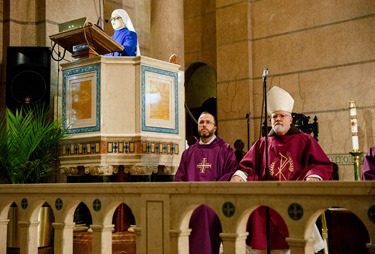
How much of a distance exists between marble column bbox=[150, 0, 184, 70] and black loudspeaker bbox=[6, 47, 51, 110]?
300 centimetres

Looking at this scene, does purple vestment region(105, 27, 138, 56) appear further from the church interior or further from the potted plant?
the potted plant

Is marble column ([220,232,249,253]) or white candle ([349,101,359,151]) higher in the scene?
white candle ([349,101,359,151])

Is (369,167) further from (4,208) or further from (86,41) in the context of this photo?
(86,41)

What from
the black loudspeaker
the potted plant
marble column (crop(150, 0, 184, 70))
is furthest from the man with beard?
marble column (crop(150, 0, 184, 70))

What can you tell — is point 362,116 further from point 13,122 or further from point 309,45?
point 13,122

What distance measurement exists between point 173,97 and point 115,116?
0.77m

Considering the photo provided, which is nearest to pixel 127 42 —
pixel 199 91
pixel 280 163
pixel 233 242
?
pixel 280 163

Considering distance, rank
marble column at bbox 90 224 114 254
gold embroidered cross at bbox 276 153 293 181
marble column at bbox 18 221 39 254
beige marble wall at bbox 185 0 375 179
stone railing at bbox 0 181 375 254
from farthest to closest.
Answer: beige marble wall at bbox 185 0 375 179 → gold embroidered cross at bbox 276 153 293 181 → marble column at bbox 18 221 39 254 → marble column at bbox 90 224 114 254 → stone railing at bbox 0 181 375 254

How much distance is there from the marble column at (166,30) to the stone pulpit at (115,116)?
3240mm

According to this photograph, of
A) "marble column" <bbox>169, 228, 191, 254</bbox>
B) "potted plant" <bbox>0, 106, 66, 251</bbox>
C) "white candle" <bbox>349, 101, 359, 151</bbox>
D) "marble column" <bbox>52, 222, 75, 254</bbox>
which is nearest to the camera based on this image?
"marble column" <bbox>169, 228, 191, 254</bbox>

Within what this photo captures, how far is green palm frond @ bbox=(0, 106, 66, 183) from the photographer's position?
195 inches

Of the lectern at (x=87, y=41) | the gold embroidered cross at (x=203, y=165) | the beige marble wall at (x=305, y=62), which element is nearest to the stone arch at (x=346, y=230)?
the gold embroidered cross at (x=203, y=165)

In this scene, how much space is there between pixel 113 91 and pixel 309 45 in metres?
4.88

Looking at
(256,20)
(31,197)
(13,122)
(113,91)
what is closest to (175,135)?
(113,91)
